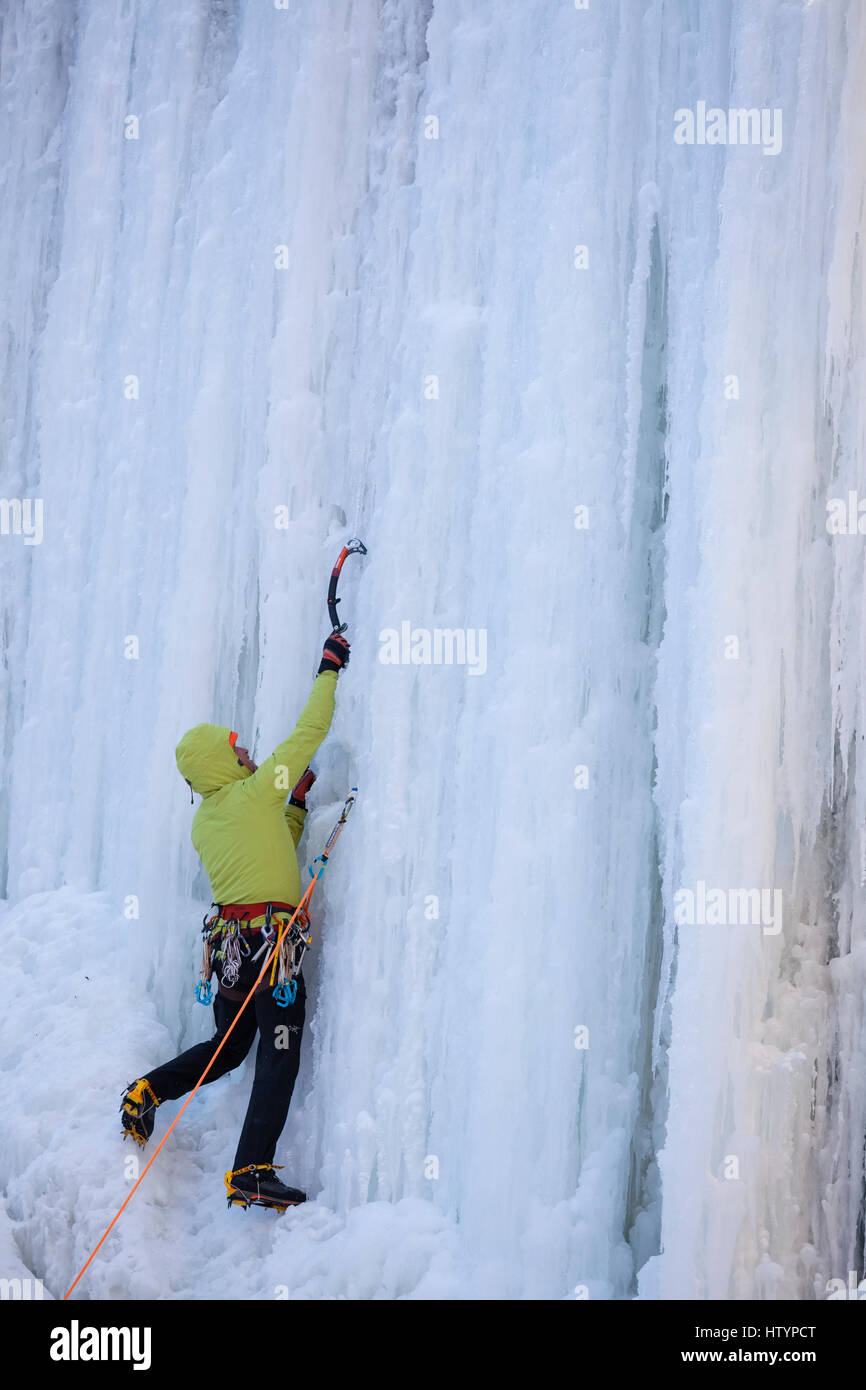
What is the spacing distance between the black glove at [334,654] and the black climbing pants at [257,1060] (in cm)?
78

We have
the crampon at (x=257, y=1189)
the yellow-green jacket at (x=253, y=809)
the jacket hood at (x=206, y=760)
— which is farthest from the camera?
the jacket hood at (x=206, y=760)

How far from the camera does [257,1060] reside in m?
3.54

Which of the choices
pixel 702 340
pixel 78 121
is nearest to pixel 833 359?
pixel 702 340

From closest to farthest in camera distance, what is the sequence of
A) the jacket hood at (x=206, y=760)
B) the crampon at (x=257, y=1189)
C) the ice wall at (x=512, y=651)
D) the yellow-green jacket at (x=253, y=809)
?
the ice wall at (x=512, y=651), the crampon at (x=257, y=1189), the yellow-green jacket at (x=253, y=809), the jacket hood at (x=206, y=760)

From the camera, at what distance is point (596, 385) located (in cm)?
346

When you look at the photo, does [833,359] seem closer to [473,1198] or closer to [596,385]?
[596,385]

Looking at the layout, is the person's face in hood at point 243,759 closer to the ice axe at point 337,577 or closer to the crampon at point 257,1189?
the ice axe at point 337,577

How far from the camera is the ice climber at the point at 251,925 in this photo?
3.48 metres

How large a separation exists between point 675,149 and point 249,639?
1.93 meters

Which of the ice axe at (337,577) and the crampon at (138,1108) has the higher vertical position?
the ice axe at (337,577)

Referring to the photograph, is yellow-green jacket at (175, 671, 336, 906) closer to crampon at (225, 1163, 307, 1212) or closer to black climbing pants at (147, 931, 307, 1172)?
black climbing pants at (147, 931, 307, 1172)

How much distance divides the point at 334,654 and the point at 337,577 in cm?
24

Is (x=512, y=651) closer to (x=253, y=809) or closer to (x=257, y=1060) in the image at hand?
(x=253, y=809)

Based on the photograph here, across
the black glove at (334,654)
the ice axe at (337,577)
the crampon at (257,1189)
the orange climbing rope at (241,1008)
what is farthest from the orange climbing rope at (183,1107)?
the ice axe at (337,577)
